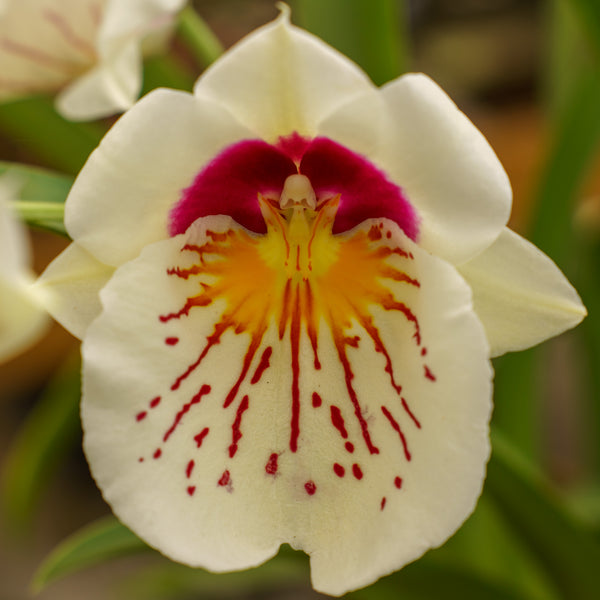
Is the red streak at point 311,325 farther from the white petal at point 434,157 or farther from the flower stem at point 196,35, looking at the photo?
the flower stem at point 196,35

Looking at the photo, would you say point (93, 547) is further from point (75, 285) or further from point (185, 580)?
point (185, 580)

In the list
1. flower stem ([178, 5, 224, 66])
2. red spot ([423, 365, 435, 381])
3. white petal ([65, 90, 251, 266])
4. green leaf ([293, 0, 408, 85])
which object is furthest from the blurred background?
white petal ([65, 90, 251, 266])

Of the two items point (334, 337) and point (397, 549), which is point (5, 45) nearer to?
point (334, 337)

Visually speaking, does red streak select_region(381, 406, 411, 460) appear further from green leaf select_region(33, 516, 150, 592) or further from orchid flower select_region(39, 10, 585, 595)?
green leaf select_region(33, 516, 150, 592)

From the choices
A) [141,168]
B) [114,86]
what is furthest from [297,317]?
[114,86]

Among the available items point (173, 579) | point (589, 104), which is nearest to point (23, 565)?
point (173, 579)
